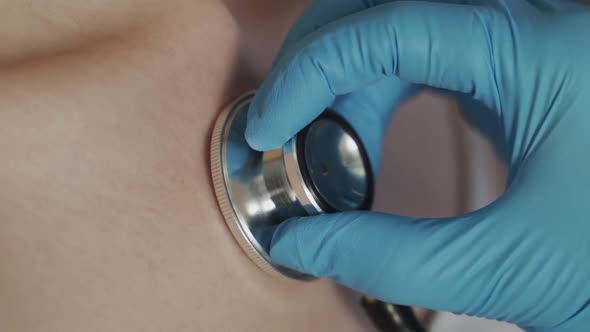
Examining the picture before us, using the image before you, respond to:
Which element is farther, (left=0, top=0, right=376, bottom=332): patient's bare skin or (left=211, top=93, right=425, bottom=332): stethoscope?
(left=211, top=93, right=425, bottom=332): stethoscope

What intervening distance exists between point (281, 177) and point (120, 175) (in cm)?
19

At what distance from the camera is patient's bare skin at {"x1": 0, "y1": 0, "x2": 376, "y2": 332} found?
18.2 inches

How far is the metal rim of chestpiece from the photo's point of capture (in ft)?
1.97

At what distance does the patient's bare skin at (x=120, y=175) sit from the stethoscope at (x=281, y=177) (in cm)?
2

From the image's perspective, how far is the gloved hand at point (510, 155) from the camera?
547 millimetres

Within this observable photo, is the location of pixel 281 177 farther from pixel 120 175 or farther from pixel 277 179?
pixel 120 175

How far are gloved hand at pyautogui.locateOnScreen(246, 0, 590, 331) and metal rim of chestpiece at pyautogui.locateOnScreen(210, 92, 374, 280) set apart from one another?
25mm

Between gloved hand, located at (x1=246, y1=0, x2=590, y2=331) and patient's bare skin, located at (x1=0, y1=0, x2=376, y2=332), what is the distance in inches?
2.9

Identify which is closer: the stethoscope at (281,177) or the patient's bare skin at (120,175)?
the patient's bare skin at (120,175)

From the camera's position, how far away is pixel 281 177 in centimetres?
62

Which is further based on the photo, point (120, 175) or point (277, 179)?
point (277, 179)

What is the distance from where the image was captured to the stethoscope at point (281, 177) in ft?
1.97

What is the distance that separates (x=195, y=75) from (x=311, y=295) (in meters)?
0.33

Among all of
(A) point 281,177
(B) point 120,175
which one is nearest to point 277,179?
(A) point 281,177
